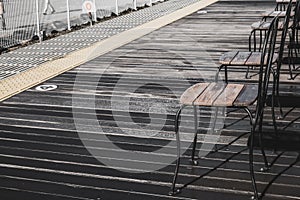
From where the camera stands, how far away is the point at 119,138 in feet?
14.0

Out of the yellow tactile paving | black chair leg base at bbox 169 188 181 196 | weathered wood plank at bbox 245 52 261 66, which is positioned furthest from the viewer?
the yellow tactile paving

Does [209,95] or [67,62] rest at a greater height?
[209,95]

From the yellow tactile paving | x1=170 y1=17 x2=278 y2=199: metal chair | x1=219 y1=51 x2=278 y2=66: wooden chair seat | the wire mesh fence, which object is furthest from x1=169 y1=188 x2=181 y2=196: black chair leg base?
the wire mesh fence

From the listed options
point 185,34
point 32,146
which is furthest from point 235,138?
point 185,34

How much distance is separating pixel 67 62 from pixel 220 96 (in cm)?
421

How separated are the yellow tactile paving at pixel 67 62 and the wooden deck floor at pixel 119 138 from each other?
0.18 meters

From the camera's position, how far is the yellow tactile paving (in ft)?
19.6

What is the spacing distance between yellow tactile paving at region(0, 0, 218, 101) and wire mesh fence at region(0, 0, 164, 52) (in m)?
1.48

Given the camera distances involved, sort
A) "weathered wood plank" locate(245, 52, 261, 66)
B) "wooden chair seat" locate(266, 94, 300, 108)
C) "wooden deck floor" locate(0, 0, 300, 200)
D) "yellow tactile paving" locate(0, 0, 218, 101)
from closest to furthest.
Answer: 1. "wooden deck floor" locate(0, 0, 300, 200)
2. "weathered wood plank" locate(245, 52, 261, 66)
3. "wooden chair seat" locate(266, 94, 300, 108)
4. "yellow tactile paving" locate(0, 0, 218, 101)

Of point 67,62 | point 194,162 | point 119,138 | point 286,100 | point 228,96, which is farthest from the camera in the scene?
point 67,62

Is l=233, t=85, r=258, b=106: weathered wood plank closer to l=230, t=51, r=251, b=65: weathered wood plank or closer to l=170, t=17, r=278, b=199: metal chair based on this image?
l=170, t=17, r=278, b=199: metal chair

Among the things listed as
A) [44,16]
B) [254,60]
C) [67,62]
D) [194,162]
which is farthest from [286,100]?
[44,16]

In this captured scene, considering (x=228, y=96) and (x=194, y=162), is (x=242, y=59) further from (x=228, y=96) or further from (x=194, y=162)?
(x=228, y=96)

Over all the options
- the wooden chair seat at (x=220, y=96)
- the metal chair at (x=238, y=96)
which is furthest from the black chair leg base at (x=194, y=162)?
the wooden chair seat at (x=220, y=96)
